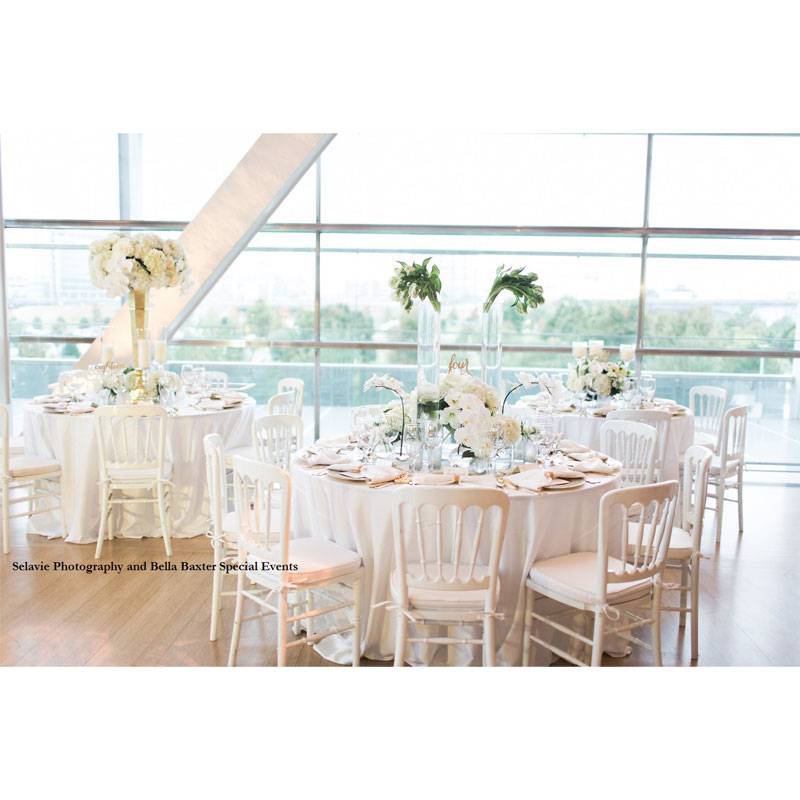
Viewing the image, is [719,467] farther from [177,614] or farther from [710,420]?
[177,614]

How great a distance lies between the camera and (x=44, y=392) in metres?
8.55

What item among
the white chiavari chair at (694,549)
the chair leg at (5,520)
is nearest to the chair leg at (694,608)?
the white chiavari chair at (694,549)

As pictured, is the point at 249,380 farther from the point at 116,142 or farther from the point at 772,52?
the point at 772,52

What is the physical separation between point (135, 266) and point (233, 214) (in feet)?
4.78

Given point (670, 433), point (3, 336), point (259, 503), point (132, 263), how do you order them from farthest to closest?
point (3, 336), point (670, 433), point (132, 263), point (259, 503)

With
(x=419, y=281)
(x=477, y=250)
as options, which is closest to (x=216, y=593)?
(x=419, y=281)

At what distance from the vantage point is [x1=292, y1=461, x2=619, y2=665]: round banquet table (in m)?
3.62

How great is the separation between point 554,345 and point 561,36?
5.81 meters

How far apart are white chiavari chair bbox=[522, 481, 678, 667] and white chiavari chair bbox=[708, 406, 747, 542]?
2.39 metres

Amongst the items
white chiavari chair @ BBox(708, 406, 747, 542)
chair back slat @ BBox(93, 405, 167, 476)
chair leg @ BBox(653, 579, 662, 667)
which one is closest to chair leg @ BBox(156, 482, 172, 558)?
chair back slat @ BBox(93, 405, 167, 476)

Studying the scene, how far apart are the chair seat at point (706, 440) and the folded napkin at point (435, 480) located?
3.31m

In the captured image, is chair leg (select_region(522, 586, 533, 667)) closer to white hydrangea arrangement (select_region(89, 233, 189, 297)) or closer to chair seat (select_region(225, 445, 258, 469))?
chair seat (select_region(225, 445, 258, 469))

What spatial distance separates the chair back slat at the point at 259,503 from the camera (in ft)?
11.1

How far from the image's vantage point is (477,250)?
323 inches
